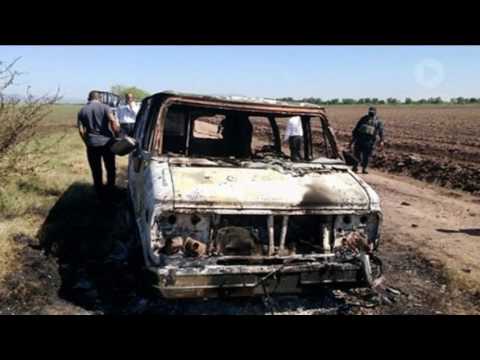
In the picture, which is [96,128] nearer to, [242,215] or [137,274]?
[137,274]

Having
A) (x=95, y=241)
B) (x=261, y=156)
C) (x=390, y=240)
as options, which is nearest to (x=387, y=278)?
(x=390, y=240)

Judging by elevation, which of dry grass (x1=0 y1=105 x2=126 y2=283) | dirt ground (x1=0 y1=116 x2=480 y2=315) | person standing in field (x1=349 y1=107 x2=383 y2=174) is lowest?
dirt ground (x1=0 y1=116 x2=480 y2=315)

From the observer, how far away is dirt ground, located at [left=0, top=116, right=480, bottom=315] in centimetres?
461

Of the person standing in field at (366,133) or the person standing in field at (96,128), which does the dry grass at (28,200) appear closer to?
the person standing in field at (96,128)

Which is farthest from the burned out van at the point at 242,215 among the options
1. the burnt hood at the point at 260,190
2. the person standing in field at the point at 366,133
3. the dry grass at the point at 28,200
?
the person standing in field at the point at 366,133

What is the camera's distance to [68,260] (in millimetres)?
5566

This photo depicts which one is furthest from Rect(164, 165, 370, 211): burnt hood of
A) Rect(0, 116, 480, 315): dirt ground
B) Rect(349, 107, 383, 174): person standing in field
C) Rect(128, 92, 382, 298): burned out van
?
Rect(349, 107, 383, 174): person standing in field

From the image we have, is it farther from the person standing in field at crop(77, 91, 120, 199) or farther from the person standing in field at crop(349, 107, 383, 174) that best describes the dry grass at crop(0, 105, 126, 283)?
the person standing in field at crop(349, 107, 383, 174)

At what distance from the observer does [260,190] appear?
13.9 feet

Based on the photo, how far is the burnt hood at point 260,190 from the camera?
13.2ft

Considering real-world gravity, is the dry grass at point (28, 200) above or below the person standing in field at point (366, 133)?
below

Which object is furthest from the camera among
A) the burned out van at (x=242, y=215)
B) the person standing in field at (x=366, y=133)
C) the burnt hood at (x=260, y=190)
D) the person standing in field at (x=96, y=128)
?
the person standing in field at (x=366, y=133)
